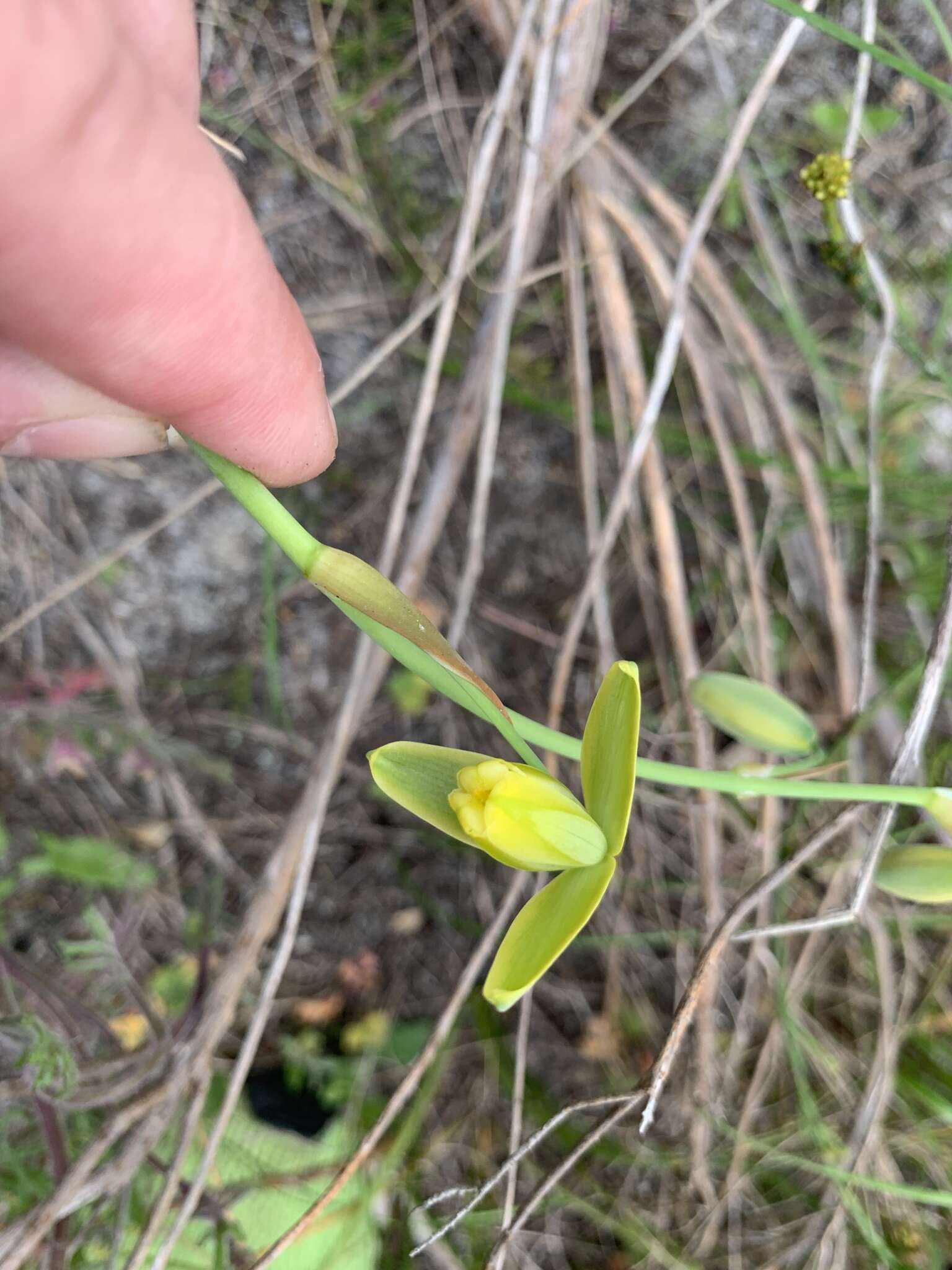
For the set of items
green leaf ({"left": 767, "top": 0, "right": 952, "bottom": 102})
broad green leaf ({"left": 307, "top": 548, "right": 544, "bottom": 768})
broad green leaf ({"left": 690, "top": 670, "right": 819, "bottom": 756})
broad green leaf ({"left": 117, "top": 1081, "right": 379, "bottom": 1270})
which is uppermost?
green leaf ({"left": 767, "top": 0, "right": 952, "bottom": 102})

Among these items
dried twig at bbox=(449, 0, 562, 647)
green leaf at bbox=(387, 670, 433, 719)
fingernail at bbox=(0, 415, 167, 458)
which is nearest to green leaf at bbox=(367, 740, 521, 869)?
fingernail at bbox=(0, 415, 167, 458)

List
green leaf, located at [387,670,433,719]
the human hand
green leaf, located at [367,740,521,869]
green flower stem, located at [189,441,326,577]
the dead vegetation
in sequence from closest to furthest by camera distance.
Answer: the human hand, green flower stem, located at [189,441,326,577], green leaf, located at [367,740,521,869], the dead vegetation, green leaf, located at [387,670,433,719]

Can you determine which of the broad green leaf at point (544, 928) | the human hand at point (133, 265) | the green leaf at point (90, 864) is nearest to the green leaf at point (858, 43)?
the human hand at point (133, 265)

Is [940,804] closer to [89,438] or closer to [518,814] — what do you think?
[518,814]

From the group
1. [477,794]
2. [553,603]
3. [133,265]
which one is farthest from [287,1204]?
[133,265]

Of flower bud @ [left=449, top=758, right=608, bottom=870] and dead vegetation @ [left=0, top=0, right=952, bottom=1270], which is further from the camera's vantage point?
dead vegetation @ [left=0, top=0, right=952, bottom=1270]

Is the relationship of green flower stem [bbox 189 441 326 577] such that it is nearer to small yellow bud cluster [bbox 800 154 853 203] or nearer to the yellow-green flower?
the yellow-green flower

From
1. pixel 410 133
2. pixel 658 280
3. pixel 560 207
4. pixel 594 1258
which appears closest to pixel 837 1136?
pixel 594 1258
